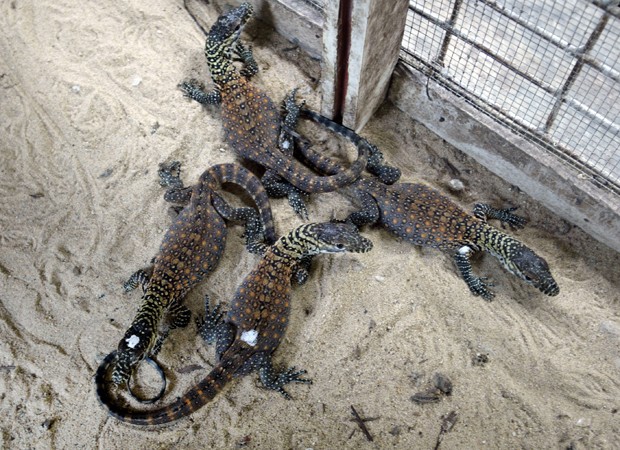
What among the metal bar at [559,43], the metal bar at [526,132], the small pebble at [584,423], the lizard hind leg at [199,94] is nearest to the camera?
the metal bar at [559,43]

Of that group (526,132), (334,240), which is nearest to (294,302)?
(334,240)

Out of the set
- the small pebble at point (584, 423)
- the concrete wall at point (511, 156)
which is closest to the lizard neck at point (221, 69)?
the concrete wall at point (511, 156)

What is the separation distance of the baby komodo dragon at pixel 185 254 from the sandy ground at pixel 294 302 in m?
0.23

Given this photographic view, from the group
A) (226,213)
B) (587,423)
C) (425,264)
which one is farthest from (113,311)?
(587,423)

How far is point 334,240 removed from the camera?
16.2 ft

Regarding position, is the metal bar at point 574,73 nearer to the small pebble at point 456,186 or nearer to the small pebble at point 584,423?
the small pebble at point 456,186

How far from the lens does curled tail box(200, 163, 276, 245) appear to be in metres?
5.48

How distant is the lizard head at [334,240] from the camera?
16.2 ft

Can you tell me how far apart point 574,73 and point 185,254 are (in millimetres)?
4144

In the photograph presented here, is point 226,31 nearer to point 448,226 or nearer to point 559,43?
point 448,226

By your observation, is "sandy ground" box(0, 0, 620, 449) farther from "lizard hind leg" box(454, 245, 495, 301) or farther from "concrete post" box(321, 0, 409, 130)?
"concrete post" box(321, 0, 409, 130)

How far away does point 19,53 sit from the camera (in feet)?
22.0

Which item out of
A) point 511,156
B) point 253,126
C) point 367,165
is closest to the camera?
point 511,156

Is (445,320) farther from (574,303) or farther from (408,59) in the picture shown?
(408,59)
